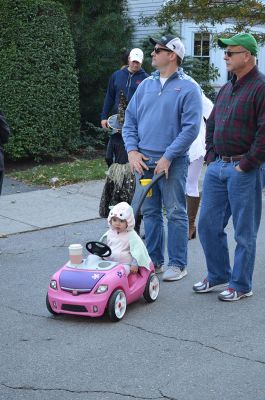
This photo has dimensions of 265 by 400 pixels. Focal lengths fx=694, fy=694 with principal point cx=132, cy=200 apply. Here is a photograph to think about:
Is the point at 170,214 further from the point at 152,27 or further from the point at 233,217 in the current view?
the point at 152,27

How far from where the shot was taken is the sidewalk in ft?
27.2

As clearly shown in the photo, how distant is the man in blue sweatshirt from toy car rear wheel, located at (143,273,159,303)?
1.67ft

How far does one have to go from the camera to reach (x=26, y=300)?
5.61 metres

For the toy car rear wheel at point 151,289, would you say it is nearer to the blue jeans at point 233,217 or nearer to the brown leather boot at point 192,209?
the blue jeans at point 233,217

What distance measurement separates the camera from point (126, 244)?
210 inches

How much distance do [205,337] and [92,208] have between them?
4621 millimetres

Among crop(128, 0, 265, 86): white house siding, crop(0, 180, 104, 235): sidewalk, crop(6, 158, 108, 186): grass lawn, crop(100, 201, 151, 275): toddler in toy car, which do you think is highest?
crop(128, 0, 265, 86): white house siding

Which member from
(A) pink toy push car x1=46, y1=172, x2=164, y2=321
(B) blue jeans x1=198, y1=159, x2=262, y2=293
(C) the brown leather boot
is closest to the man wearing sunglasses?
(B) blue jeans x1=198, y1=159, x2=262, y2=293

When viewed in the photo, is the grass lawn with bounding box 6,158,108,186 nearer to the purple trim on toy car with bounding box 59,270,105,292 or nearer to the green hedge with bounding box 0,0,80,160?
the green hedge with bounding box 0,0,80,160

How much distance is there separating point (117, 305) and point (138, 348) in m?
0.49

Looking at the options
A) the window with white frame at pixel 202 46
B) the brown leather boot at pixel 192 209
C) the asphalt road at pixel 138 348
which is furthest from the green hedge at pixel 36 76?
the asphalt road at pixel 138 348

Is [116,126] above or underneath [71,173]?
above

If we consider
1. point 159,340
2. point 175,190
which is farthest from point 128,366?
point 175,190

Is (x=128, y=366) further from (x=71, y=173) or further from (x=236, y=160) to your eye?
(x=71, y=173)
